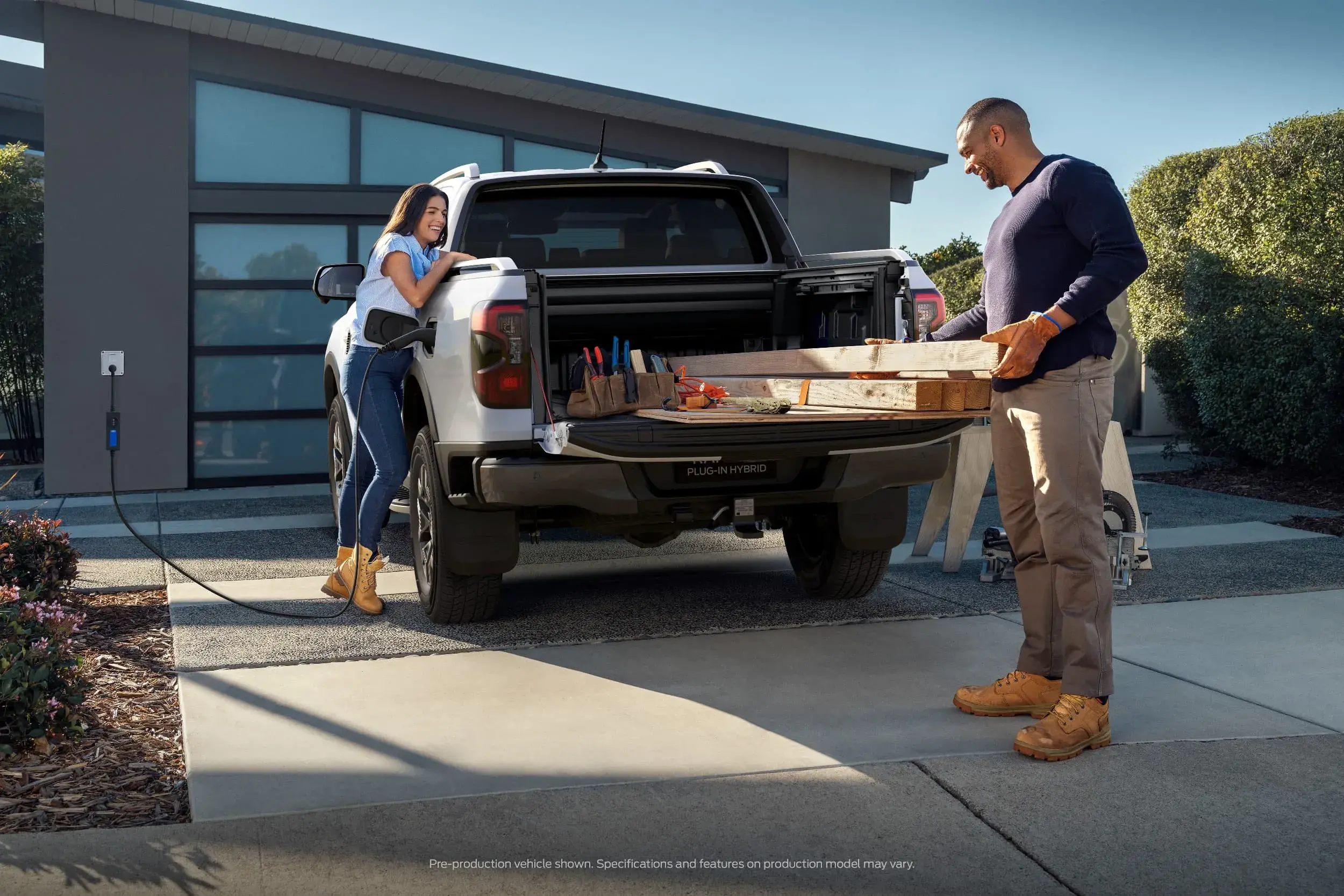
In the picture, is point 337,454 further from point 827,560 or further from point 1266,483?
point 1266,483

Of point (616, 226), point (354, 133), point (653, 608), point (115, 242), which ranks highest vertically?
point (354, 133)

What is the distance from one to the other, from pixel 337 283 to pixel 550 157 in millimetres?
6429

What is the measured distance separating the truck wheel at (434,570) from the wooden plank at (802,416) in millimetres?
1022

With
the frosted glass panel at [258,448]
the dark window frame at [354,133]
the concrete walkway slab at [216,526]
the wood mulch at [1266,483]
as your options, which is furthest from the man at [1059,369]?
the frosted glass panel at [258,448]

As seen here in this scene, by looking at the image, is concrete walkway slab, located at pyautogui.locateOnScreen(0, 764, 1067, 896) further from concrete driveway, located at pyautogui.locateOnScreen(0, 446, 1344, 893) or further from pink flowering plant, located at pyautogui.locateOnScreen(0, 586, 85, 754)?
pink flowering plant, located at pyautogui.locateOnScreen(0, 586, 85, 754)

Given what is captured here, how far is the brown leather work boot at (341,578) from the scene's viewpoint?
612 cm

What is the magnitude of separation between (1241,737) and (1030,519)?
0.91 meters

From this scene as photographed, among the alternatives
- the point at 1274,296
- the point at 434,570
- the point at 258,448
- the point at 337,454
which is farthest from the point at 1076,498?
the point at 258,448

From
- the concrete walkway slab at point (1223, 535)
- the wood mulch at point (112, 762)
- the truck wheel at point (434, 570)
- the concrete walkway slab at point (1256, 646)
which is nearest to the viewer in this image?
the wood mulch at point (112, 762)

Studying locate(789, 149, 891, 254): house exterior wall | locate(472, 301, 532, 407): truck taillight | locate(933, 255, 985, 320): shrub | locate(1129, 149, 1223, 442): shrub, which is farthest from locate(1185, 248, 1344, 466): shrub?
locate(472, 301, 532, 407): truck taillight

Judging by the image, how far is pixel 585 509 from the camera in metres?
5.09

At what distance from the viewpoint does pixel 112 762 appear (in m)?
3.86

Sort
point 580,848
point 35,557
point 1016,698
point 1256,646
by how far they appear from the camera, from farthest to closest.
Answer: point 35,557
point 1256,646
point 1016,698
point 580,848

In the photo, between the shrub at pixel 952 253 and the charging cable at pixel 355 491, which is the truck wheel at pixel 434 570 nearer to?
the charging cable at pixel 355 491
